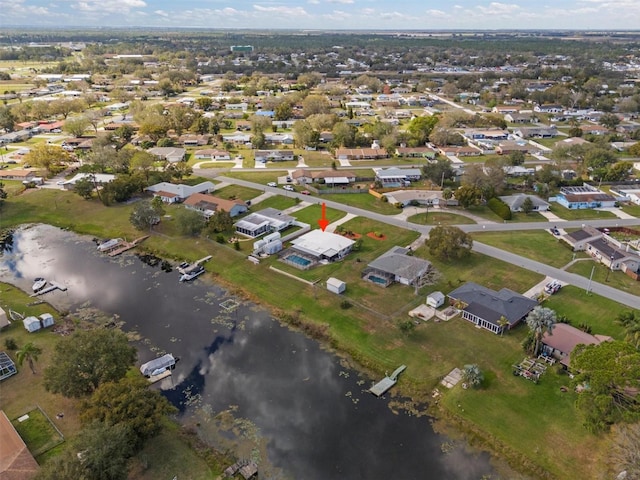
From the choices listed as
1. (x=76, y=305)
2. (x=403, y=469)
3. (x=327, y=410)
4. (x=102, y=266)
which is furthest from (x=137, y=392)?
(x=102, y=266)

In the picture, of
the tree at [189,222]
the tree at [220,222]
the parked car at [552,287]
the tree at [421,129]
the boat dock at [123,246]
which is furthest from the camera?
the tree at [421,129]

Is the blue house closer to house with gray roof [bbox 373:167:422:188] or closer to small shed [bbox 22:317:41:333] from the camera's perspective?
house with gray roof [bbox 373:167:422:188]

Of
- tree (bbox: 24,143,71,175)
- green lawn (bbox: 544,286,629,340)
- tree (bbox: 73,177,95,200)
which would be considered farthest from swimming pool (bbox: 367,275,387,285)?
tree (bbox: 24,143,71,175)

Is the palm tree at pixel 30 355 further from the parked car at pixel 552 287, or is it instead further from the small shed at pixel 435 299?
the parked car at pixel 552 287

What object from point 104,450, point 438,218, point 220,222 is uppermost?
point 104,450

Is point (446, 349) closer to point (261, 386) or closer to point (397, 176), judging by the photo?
point (261, 386)

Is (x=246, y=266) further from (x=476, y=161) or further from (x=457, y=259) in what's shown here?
(x=476, y=161)

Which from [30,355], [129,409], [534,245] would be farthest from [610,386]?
[30,355]

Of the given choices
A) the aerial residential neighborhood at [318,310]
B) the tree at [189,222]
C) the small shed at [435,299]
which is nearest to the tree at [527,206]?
the aerial residential neighborhood at [318,310]
